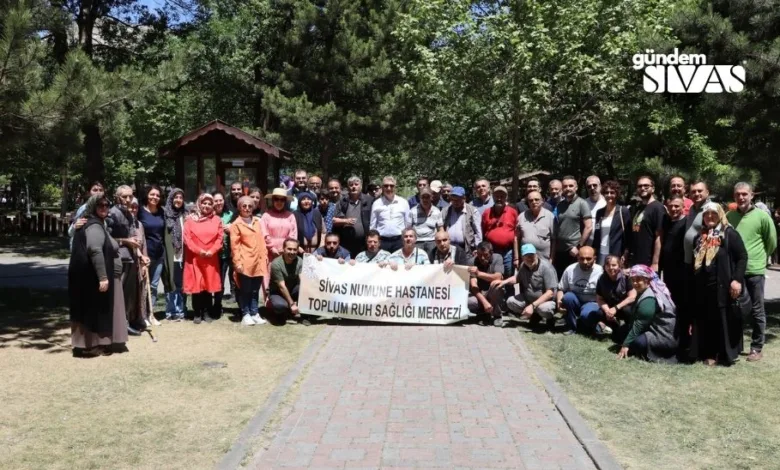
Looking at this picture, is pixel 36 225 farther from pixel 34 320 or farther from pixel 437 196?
pixel 437 196

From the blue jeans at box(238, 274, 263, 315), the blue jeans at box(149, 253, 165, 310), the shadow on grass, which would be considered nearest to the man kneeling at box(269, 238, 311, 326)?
the blue jeans at box(238, 274, 263, 315)

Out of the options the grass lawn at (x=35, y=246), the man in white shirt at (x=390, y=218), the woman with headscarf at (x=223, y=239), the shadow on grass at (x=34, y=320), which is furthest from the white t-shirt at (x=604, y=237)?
the grass lawn at (x=35, y=246)

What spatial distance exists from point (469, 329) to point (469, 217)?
1.66 meters

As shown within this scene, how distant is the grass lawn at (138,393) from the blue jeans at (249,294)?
1.09 ft

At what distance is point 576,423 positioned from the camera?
17.8ft

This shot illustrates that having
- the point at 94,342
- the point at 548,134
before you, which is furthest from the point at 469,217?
the point at 548,134

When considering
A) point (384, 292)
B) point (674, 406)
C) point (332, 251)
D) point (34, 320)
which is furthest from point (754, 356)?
point (34, 320)

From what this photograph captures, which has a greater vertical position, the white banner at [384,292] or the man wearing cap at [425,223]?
the man wearing cap at [425,223]

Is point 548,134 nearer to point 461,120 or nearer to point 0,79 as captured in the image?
point 461,120

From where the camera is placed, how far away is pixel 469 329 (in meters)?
9.41

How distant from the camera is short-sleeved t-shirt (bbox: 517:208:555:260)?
9477 mm

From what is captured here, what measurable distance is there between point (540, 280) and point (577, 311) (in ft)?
2.08

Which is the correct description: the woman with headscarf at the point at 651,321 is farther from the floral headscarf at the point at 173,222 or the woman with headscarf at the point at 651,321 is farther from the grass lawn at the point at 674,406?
the floral headscarf at the point at 173,222

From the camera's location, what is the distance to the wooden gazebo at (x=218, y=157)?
49.5 feet
